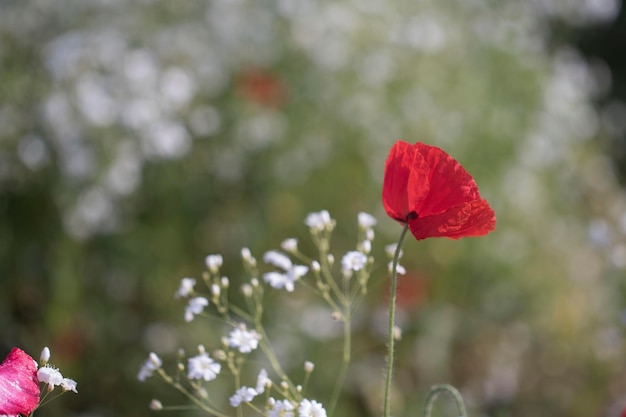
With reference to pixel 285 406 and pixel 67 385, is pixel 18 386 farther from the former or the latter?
pixel 285 406

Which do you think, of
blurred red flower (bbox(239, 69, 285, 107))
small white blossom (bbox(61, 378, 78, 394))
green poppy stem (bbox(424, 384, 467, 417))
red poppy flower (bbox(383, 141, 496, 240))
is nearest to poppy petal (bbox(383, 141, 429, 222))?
red poppy flower (bbox(383, 141, 496, 240))

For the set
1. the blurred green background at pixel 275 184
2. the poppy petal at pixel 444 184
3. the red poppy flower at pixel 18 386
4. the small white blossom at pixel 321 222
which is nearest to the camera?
the red poppy flower at pixel 18 386

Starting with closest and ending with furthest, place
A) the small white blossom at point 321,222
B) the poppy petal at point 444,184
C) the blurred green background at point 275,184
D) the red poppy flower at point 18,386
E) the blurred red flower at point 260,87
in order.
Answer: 1. the red poppy flower at point 18,386
2. the poppy petal at point 444,184
3. the small white blossom at point 321,222
4. the blurred green background at point 275,184
5. the blurred red flower at point 260,87

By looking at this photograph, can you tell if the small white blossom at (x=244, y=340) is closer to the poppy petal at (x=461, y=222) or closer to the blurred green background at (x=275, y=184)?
the poppy petal at (x=461, y=222)

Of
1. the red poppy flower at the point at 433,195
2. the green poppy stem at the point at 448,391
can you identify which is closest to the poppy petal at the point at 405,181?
the red poppy flower at the point at 433,195

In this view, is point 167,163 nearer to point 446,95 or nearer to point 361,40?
point 361,40

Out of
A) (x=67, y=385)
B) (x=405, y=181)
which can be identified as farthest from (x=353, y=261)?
(x=67, y=385)
